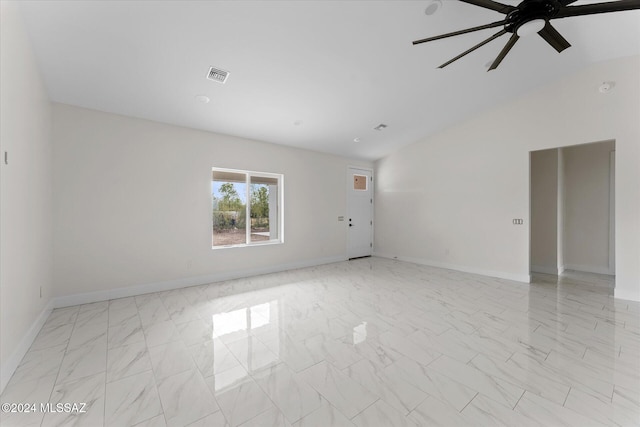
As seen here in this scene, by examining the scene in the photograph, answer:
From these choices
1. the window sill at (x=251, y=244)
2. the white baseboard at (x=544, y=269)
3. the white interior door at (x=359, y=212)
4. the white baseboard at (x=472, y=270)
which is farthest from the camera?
the white interior door at (x=359, y=212)

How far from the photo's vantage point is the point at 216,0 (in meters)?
2.29

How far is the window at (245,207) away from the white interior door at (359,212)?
213 centimetres

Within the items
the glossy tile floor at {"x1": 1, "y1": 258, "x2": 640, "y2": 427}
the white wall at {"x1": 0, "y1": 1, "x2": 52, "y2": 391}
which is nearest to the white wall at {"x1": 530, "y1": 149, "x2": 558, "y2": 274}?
the glossy tile floor at {"x1": 1, "y1": 258, "x2": 640, "y2": 427}

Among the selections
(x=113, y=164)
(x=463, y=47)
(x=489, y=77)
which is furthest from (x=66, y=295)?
(x=489, y=77)

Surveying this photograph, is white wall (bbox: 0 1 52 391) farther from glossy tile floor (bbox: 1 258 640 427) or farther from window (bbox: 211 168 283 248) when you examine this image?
window (bbox: 211 168 283 248)

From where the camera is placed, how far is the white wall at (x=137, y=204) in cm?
351

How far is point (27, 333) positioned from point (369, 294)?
395 cm

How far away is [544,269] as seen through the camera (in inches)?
216

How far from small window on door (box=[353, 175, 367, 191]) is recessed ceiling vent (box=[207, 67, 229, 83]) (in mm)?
4449

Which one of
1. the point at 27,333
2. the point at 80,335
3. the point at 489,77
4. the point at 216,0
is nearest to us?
the point at 216,0

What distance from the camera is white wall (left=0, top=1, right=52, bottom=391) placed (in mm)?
1962

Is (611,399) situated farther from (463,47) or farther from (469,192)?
(469,192)

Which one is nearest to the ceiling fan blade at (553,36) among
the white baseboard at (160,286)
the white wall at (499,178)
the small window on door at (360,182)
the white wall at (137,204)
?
the white wall at (499,178)

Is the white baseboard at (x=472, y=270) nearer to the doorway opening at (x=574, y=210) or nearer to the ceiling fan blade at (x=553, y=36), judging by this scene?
the doorway opening at (x=574, y=210)
